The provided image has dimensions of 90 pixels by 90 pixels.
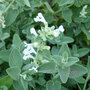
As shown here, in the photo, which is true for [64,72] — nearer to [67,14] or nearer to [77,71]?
[77,71]

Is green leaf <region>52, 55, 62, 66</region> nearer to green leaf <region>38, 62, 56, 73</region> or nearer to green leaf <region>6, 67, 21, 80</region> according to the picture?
green leaf <region>38, 62, 56, 73</region>

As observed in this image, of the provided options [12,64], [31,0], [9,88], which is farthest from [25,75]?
[31,0]

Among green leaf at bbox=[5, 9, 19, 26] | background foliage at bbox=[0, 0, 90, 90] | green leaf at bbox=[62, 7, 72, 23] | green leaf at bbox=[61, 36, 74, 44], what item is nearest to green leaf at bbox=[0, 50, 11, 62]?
background foliage at bbox=[0, 0, 90, 90]

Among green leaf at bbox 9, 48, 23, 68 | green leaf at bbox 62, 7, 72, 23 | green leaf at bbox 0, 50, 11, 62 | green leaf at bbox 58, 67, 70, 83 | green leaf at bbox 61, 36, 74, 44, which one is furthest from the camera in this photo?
green leaf at bbox 62, 7, 72, 23

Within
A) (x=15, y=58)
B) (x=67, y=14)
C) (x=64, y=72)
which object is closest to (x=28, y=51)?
(x=15, y=58)

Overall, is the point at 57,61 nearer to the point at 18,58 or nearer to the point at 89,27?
the point at 18,58

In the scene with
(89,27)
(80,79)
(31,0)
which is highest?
(31,0)
